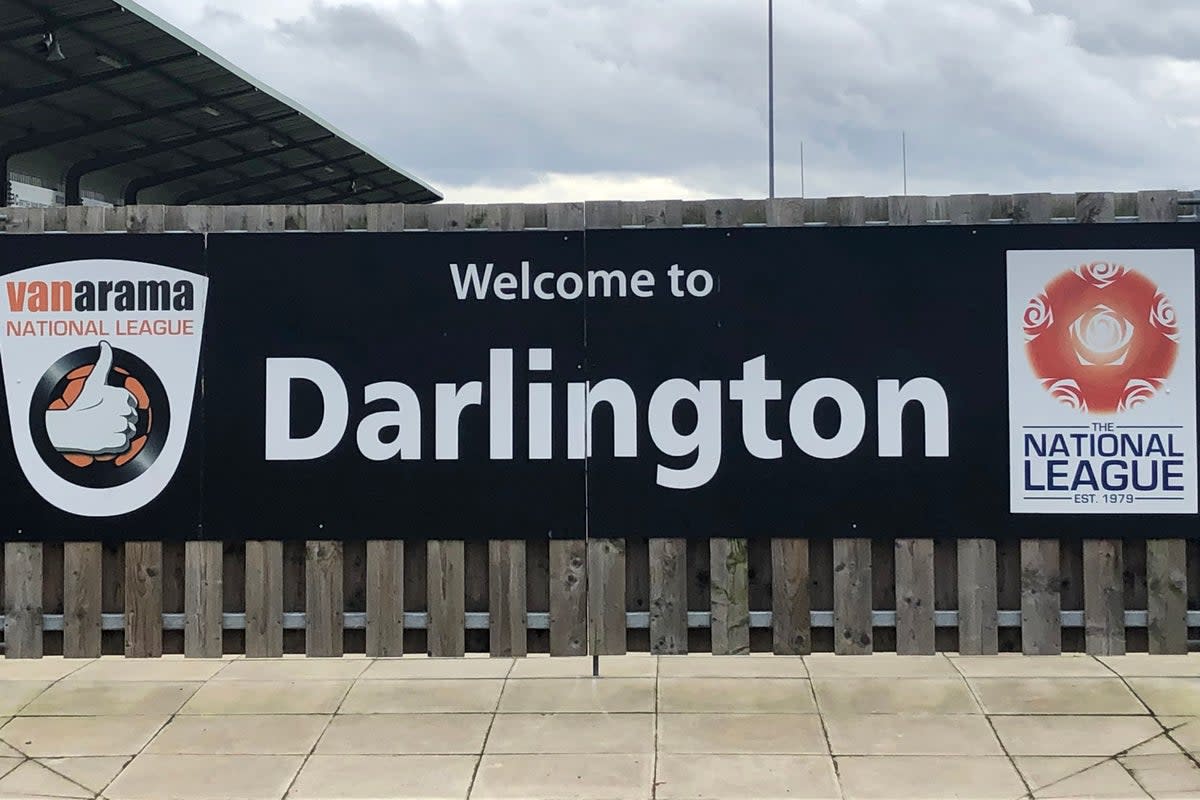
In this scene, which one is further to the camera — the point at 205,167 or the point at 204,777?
the point at 205,167

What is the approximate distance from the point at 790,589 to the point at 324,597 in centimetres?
265

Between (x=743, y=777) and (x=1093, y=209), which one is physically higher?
(x=1093, y=209)

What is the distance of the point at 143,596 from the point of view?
7062 mm

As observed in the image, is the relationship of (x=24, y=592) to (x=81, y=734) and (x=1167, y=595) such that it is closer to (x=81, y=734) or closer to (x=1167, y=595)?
(x=81, y=734)

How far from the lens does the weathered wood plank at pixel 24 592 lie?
7.09 metres

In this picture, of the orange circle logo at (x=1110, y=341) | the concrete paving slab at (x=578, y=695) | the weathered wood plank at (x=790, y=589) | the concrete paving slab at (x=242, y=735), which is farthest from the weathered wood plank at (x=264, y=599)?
the orange circle logo at (x=1110, y=341)

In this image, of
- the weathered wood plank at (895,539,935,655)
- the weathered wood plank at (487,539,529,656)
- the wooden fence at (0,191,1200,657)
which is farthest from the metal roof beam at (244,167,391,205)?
the weathered wood plank at (895,539,935,655)

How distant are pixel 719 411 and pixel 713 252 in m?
0.90

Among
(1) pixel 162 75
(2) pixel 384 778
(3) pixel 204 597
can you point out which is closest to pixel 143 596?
(3) pixel 204 597

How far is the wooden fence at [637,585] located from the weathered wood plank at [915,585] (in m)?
0.01

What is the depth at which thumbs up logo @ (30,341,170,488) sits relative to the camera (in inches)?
278

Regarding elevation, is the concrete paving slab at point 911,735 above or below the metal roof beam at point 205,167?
below

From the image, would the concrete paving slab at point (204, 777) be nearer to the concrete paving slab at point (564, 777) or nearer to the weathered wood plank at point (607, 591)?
the concrete paving slab at point (564, 777)

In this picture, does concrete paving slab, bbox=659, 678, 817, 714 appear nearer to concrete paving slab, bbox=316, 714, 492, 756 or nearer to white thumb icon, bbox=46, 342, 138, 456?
concrete paving slab, bbox=316, 714, 492, 756
